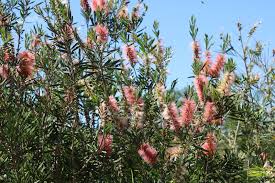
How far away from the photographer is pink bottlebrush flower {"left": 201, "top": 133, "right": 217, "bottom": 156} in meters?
3.58

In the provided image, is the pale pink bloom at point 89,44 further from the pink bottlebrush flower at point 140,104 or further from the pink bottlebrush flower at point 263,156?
the pink bottlebrush flower at point 263,156

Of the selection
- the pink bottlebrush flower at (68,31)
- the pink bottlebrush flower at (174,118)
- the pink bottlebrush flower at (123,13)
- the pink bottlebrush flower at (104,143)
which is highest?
the pink bottlebrush flower at (123,13)

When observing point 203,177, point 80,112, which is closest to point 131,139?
point 203,177

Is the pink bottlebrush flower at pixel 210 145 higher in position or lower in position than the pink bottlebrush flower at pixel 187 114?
lower

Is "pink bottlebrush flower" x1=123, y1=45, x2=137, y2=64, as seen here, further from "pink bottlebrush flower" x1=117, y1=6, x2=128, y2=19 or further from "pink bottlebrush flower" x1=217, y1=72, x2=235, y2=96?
"pink bottlebrush flower" x1=217, y1=72, x2=235, y2=96

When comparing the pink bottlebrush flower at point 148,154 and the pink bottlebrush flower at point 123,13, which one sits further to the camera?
the pink bottlebrush flower at point 123,13

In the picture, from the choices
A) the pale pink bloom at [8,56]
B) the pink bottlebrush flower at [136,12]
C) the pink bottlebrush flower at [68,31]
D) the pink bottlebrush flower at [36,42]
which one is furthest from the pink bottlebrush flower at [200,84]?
the pink bottlebrush flower at [36,42]

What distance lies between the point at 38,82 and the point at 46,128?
52 cm

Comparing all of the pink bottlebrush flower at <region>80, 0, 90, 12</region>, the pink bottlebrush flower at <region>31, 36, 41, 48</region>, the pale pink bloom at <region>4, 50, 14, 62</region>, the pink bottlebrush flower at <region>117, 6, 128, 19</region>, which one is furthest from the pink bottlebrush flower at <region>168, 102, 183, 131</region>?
the pink bottlebrush flower at <region>31, 36, 41, 48</region>

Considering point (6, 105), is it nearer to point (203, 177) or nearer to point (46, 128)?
point (46, 128)

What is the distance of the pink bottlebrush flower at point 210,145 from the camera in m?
3.58

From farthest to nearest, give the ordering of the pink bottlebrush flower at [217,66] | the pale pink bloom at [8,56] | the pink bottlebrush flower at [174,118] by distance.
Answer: the pale pink bloom at [8,56] < the pink bottlebrush flower at [217,66] < the pink bottlebrush flower at [174,118]

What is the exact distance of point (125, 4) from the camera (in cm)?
508

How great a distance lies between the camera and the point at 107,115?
371cm
